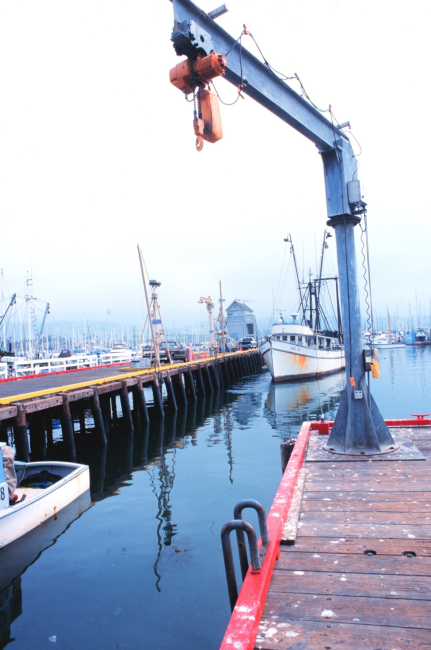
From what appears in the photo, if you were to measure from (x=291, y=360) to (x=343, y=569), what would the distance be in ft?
102

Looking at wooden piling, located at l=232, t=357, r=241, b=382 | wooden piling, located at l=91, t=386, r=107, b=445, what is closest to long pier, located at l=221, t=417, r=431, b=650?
wooden piling, located at l=91, t=386, r=107, b=445

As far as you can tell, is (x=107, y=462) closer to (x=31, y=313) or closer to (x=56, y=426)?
(x=56, y=426)

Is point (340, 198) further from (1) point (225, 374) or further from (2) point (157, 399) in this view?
(1) point (225, 374)

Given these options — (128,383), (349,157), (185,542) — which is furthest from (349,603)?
(128,383)

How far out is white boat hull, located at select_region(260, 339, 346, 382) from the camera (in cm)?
3334

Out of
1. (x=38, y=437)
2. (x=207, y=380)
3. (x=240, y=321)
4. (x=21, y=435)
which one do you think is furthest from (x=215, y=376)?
(x=240, y=321)

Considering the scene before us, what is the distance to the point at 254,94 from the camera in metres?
6.54

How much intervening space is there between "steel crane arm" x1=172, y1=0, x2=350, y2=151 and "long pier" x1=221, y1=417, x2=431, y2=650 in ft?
18.3

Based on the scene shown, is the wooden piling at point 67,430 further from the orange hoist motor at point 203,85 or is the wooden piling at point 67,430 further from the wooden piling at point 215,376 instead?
the wooden piling at point 215,376

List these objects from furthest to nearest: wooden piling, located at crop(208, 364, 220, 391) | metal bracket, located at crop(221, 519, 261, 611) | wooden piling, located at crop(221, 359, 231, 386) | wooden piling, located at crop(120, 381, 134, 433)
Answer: wooden piling, located at crop(221, 359, 231, 386) → wooden piling, located at crop(208, 364, 220, 391) → wooden piling, located at crop(120, 381, 134, 433) → metal bracket, located at crop(221, 519, 261, 611)

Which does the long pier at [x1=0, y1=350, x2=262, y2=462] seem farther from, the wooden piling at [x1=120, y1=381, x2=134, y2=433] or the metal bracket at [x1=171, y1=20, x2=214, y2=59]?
the metal bracket at [x1=171, y1=20, x2=214, y2=59]

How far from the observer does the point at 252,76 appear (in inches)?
253

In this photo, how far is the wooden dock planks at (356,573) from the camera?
269 centimetres

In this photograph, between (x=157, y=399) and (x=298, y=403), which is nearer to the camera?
(x=157, y=399)
